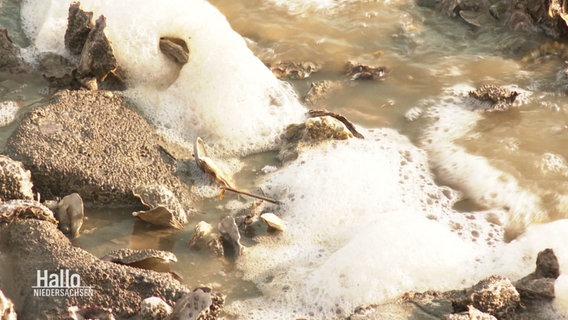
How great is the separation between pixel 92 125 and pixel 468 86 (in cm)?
249

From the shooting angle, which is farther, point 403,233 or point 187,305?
point 403,233

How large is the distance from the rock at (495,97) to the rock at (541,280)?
1583 mm

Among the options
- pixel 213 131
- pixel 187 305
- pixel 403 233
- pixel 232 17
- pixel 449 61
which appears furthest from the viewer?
pixel 232 17

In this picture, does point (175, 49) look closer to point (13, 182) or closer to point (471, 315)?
point (13, 182)

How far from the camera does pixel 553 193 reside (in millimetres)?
4434

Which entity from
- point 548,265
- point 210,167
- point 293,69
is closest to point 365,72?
point 293,69

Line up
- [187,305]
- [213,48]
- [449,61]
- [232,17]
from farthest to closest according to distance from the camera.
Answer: [232,17]
[449,61]
[213,48]
[187,305]

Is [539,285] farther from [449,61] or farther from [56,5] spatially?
[56,5]

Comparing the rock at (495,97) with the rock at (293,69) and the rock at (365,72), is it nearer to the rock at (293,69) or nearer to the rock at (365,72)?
the rock at (365,72)

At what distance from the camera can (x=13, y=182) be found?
407 centimetres

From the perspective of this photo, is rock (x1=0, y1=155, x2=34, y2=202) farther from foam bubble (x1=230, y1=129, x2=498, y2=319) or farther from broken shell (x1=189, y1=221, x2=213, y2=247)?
foam bubble (x1=230, y1=129, x2=498, y2=319)

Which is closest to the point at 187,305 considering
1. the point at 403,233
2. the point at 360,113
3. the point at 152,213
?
the point at 152,213

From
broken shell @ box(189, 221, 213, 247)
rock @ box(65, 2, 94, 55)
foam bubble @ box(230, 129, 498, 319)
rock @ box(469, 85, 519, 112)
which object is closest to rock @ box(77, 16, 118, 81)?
rock @ box(65, 2, 94, 55)

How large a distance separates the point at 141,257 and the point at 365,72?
237 cm
